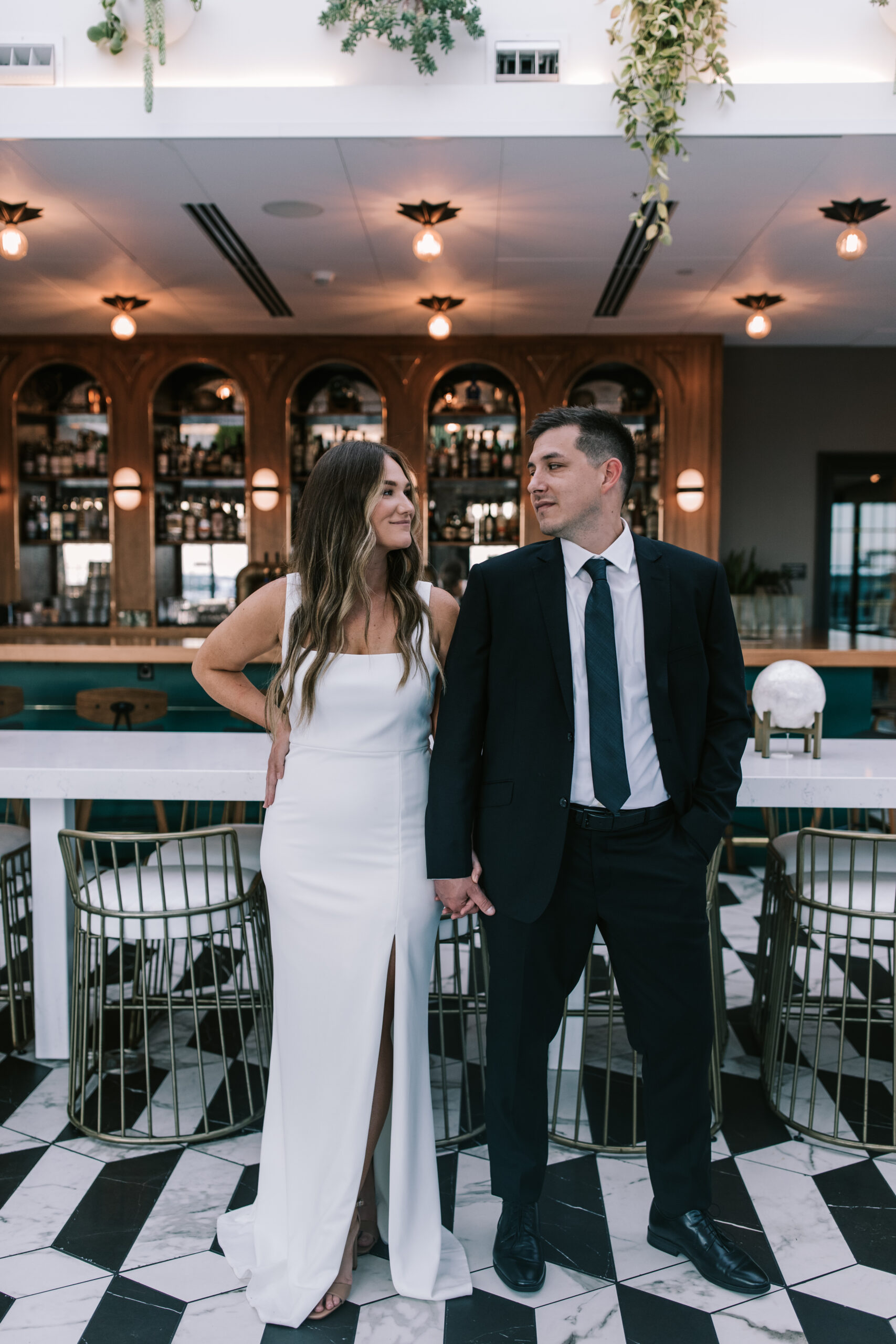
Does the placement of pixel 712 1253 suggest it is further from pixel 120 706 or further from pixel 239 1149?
pixel 120 706

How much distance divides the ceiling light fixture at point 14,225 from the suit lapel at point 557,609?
13.9 ft

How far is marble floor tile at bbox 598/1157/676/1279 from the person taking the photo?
201 cm

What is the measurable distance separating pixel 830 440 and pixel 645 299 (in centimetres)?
277

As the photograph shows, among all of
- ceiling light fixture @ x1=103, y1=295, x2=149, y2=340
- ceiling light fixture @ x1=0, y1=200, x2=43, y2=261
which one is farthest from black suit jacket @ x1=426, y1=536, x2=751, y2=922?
ceiling light fixture @ x1=103, y1=295, x2=149, y2=340

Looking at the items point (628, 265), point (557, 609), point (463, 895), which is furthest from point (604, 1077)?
point (628, 265)

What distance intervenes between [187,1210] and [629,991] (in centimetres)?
112

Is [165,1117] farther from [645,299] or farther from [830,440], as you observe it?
[830,440]

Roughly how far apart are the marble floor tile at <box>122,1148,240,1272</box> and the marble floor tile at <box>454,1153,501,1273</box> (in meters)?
0.53

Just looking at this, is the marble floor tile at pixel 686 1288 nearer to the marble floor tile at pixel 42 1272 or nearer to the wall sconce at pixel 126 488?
the marble floor tile at pixel 42 1272

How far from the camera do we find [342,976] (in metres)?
1.84

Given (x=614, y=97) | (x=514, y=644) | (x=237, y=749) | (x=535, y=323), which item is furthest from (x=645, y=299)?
(x=514, y=644)

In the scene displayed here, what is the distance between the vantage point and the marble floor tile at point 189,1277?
1910 mm

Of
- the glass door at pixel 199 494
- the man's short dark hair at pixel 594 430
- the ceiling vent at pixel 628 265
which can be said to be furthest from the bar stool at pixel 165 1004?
the glass door at pixel 199 494

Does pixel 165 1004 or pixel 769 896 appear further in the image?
pixel 769 896
